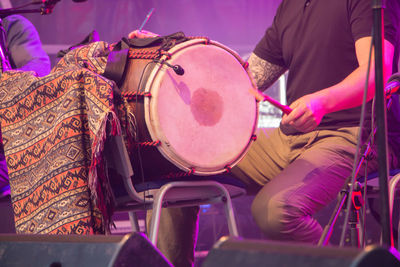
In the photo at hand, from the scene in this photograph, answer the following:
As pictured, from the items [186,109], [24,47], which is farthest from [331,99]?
[24,47]

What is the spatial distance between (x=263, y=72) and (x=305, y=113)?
813 mm

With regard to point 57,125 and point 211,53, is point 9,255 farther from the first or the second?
point 211,53

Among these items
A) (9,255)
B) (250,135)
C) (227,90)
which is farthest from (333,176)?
(9,255)

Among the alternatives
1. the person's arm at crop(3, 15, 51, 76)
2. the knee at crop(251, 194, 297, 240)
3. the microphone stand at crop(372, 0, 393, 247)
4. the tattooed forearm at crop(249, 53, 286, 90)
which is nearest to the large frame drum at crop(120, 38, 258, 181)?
the knee at crop(251, 194, 297, 240)

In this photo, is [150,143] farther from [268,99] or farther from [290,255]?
[290,255]

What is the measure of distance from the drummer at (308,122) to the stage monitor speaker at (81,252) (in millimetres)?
761

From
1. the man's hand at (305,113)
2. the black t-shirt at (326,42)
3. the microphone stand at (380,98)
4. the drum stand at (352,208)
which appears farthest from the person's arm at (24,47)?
the microphone stand at (380,98)

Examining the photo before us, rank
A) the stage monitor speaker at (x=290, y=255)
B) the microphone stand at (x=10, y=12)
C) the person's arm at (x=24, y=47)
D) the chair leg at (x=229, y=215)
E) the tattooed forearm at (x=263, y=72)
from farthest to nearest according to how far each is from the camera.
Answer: the person's arm at (x=24, y=47), the microphone stand at (x=10, y=12), the tattooed forearm at (x=263, y=72), the chair leg at (x=229, y=215), the stage monitor speaker at (x=290, y=255)

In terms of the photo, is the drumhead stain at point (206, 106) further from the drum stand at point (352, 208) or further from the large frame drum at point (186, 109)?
the drum stand at point (352, 208)

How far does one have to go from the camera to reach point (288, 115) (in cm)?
170

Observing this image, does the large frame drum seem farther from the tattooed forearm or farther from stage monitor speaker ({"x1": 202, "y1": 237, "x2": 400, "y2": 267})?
stage monitor speaker ({"x1": 202, "y1": 237, "x2": 400, "y2": 267})

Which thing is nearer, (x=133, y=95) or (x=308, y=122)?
(x=308, y=122)

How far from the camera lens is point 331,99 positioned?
69.5 inches

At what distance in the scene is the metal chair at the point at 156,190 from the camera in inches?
71.6
